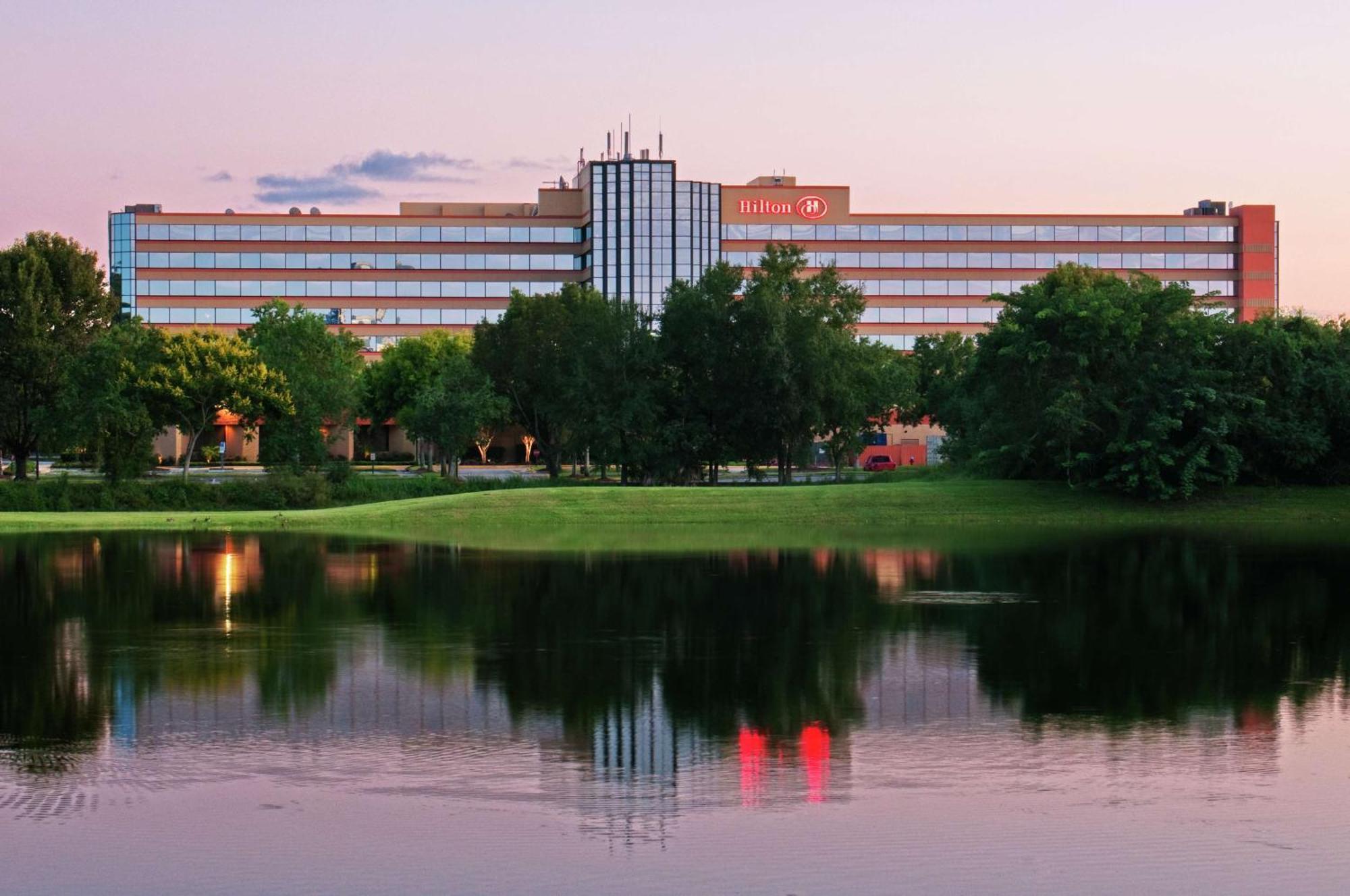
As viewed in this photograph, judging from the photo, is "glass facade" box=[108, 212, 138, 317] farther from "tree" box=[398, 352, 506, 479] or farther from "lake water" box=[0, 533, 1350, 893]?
"lake water" box=[0, 533, 1350, 893]

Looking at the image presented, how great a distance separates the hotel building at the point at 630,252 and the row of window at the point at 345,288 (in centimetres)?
15

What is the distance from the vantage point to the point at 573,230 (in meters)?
161

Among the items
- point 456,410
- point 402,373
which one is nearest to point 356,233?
point 402,373

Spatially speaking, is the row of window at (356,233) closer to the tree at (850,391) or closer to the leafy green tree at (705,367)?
the tree at (850,391)

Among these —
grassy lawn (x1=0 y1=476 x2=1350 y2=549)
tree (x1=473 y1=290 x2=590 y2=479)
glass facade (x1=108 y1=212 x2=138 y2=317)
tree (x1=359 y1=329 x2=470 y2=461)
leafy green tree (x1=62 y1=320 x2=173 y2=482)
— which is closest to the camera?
grassy lawn (x1=0 y1=476 x2=1350 y2=549)

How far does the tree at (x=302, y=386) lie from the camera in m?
76.0

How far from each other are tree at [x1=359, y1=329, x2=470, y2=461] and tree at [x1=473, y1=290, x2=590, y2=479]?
23175 millimetres

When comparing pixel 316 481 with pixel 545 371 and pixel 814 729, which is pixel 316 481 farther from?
pixel 814 729

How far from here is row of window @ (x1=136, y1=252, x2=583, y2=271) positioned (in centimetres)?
15600

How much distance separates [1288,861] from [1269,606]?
17619 mm

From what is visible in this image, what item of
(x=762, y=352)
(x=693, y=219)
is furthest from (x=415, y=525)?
(x=693, y=219)

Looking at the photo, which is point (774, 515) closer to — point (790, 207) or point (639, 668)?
point (639, 668)

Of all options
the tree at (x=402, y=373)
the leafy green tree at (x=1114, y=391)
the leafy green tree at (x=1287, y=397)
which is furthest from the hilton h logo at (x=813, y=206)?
the leafy green tree at (x=1287, y=397)

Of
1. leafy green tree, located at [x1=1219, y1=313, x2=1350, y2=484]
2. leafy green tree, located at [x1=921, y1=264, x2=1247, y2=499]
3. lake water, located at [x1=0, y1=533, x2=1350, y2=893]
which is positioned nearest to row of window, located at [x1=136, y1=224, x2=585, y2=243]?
leafy green tree, located at [x1=921, y1=264, x2=1247, y2=499]
